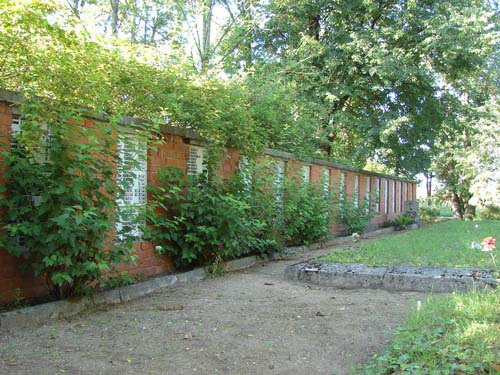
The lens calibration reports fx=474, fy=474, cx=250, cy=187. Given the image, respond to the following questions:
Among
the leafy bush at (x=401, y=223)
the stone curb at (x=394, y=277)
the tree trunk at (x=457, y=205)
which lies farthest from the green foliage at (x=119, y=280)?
the tree trunk at (x=457, y=205)

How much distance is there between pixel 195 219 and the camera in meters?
7.21

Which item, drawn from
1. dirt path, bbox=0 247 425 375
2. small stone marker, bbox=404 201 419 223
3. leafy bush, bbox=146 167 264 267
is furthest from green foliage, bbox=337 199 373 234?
dirt path, bbox=0 247 425 375

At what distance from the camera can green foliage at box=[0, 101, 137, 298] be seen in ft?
14.7

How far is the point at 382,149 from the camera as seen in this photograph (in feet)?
63.9

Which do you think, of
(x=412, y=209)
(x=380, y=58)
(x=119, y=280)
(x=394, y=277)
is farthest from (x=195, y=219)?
(x=412, y=209)

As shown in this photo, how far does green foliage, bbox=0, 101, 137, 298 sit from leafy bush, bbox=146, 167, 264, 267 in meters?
1.84

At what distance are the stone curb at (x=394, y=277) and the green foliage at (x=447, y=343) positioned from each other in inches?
62.3

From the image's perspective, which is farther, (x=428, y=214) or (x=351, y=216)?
(x=428, y=214)

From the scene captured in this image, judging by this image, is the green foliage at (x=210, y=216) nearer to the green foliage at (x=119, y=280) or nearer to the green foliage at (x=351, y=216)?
the green foliage at (x=119, y=280)

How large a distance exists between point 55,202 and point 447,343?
369 centimetres

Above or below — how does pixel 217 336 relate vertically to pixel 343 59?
below

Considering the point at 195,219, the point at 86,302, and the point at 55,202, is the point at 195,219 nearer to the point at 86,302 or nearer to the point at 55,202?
the point at 86,302

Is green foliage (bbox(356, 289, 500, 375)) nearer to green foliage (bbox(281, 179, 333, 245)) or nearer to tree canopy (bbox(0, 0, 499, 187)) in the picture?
green foliage (bbox(281, 179, 333, 245))

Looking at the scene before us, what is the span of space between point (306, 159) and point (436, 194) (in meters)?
25.9
